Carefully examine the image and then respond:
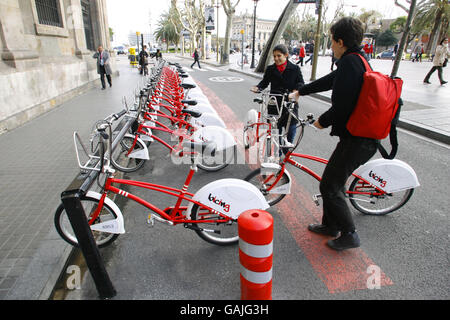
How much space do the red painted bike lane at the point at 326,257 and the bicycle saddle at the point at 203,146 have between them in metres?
1.29

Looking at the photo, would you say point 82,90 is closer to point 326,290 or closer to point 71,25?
point 71,25

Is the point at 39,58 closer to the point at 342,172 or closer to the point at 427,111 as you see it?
the point at 342,172

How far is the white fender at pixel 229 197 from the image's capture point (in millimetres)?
2479

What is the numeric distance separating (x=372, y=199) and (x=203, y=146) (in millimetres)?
2313

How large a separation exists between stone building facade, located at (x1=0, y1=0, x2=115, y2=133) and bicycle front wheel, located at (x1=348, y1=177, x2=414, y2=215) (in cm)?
693

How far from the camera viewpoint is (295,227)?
3111 mm

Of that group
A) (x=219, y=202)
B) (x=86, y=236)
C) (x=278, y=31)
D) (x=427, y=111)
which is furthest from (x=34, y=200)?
(x=278, y=31)

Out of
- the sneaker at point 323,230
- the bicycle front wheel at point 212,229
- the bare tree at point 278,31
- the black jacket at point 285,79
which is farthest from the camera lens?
the bare tree at point 278,31

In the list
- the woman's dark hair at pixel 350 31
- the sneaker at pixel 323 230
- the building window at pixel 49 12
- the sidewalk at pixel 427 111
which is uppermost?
the building window at pixel 49 12

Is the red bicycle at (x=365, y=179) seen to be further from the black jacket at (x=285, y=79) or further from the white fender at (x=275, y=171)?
the black jacket at (x=285, y=79)

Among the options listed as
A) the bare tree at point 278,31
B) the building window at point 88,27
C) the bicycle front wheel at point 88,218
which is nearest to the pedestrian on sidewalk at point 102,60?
the building window at point 88,27

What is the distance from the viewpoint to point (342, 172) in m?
2.46

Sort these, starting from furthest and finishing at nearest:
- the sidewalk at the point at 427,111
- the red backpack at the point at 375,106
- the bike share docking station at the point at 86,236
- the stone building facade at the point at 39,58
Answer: the stone building facade at the point at 39,58, the sidewalk at the point at 427,111, the red backpack at the point at 375,106, the bike share docking station at the point at 86,236

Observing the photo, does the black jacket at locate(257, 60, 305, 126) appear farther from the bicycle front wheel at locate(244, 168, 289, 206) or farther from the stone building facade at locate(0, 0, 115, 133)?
the stone building facade at locate(0, 0, 115, 133)
